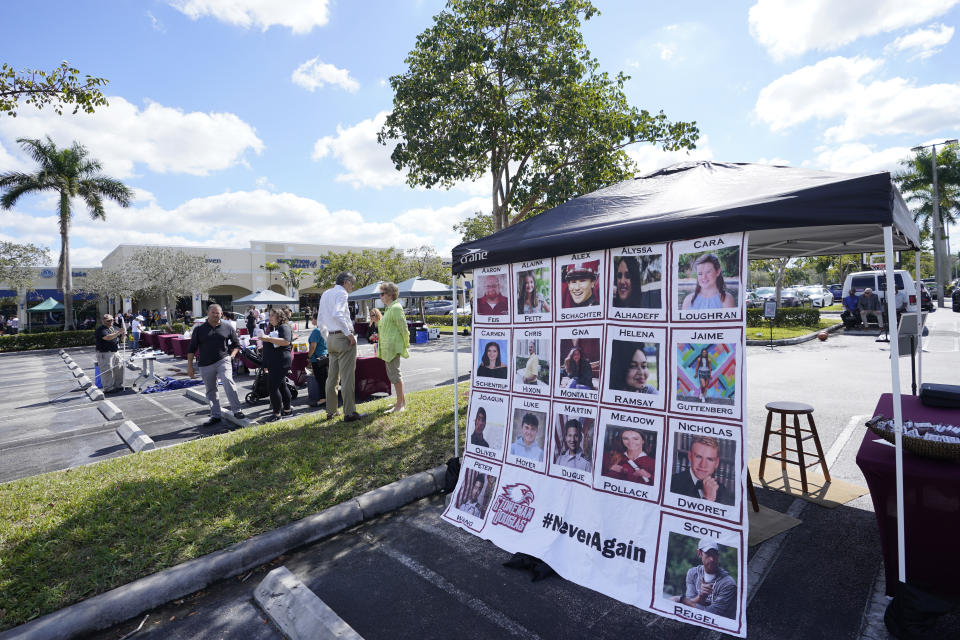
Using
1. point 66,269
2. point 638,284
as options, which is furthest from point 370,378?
point 66,269

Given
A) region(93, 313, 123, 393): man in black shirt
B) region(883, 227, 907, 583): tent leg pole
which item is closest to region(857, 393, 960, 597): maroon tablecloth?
region(883, 227, 907, 583): tent leg pole

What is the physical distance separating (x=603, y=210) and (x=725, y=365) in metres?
1.51

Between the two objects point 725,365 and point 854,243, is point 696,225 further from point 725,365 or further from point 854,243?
point 854,243

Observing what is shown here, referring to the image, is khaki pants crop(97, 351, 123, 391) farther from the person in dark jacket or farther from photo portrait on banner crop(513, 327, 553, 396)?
photo portrait on banner crop(513, 327, 553, 396)

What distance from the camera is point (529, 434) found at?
377cm

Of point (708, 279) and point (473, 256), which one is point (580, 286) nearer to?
point (708, 279)

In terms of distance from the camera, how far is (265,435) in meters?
6.11

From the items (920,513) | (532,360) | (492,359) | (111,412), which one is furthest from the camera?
(111,412)

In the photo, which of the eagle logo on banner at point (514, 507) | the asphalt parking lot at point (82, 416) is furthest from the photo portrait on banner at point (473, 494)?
the asphalt parking lot at point (82, 416)

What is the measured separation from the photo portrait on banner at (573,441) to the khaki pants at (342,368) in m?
3.65

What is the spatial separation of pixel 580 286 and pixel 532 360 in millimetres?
755

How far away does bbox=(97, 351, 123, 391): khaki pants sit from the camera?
10.6 m

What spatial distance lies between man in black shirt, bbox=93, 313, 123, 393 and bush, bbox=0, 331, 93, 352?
61.5ft

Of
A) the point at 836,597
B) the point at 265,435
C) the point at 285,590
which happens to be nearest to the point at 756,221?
the point at 836,597
